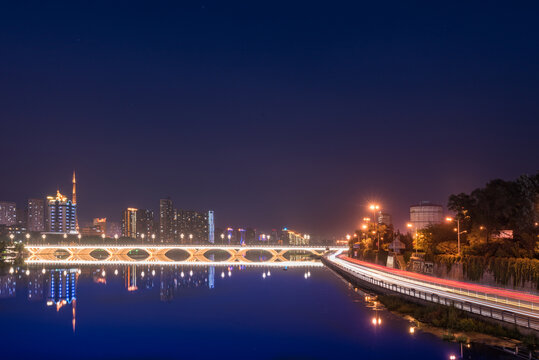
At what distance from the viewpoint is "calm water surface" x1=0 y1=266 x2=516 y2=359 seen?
3522 cm

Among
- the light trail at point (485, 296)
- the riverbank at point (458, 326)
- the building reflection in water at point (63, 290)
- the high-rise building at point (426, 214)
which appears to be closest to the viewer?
the riverbank at point (458, 326)

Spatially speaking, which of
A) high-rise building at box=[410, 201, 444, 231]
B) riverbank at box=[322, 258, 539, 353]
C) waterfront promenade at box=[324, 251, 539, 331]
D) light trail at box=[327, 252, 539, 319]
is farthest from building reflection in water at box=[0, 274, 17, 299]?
high-rise building at box=[410, 201, 444, 231]

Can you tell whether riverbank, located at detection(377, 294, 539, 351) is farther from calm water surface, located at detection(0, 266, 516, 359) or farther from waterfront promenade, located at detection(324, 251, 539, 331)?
calm water surface, located at detection(0, 266, 516, 359)

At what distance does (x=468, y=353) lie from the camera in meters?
29.9

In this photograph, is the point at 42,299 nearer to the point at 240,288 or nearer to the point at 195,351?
the point at 240,288

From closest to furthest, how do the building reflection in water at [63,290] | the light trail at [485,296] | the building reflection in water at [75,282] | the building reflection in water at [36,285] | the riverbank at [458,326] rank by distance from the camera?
1. the riverbank at [458,326]
2. the light trail at [485,296]
3. the building reflection in water at [63,290]
4. the building reflection in water at [75,282]
5. the building reflection in water at [36,285]

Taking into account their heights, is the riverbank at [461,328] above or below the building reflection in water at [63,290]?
above

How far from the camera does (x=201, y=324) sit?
46.7 meters

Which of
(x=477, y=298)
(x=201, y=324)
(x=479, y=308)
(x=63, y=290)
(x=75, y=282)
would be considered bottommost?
(x=75, y=282)

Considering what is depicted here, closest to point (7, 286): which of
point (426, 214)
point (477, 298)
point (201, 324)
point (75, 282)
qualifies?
point (75, 282)

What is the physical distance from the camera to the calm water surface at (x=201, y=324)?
35.2m

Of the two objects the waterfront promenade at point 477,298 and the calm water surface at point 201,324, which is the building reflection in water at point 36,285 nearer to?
the calm water surface at point 201,324

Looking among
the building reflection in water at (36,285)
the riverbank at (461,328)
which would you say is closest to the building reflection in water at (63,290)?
the building reflection in water at (36,285)

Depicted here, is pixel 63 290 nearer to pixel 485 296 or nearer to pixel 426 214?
pixel 485 296
